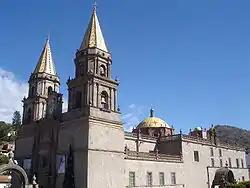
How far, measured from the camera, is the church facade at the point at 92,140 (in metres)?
28.6

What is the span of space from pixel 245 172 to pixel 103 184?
3650 centimetres

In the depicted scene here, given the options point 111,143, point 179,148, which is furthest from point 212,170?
point 111,143

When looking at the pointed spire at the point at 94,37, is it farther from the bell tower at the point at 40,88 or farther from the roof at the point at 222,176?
the roof at the point at 222,176

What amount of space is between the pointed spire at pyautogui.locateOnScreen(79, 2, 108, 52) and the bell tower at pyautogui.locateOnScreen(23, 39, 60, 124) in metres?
7.46

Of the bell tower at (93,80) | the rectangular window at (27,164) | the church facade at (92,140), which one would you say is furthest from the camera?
the rectangular window at (27,164)

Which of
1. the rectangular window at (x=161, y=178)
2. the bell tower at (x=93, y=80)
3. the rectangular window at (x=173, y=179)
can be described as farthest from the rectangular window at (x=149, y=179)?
the bell tower at (x=93, y=80)

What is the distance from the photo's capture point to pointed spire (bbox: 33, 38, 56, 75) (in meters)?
38.1

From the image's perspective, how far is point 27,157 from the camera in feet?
116

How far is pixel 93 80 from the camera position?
1186 inches

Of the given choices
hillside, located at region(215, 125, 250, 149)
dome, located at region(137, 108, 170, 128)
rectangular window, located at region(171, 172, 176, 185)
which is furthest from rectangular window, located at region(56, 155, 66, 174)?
hillside, located at region(215, 125, 250, 149)

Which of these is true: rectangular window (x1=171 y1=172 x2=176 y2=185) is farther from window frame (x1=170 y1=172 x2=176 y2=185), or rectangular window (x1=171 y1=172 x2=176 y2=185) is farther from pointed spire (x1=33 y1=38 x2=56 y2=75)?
pointed spire (x1=33 y1=38 x2=56 y2=75)

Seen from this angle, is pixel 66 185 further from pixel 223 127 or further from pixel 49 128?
pixel 223 127

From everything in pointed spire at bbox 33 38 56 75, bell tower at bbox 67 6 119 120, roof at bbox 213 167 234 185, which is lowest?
roof at bbox 213 167 234 185

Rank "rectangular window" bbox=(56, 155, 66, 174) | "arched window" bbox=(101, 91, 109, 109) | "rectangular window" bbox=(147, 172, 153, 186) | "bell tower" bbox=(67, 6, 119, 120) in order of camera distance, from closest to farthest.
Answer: "rectangular window" bbox=(56, 155, 66, 174) → "bell tower" bbox=(67, 6, 119, 120) → "arched window" bbox=(101, 91, 109, 109) → "rectangular window" bbox=(147, 172, 153, 186)
